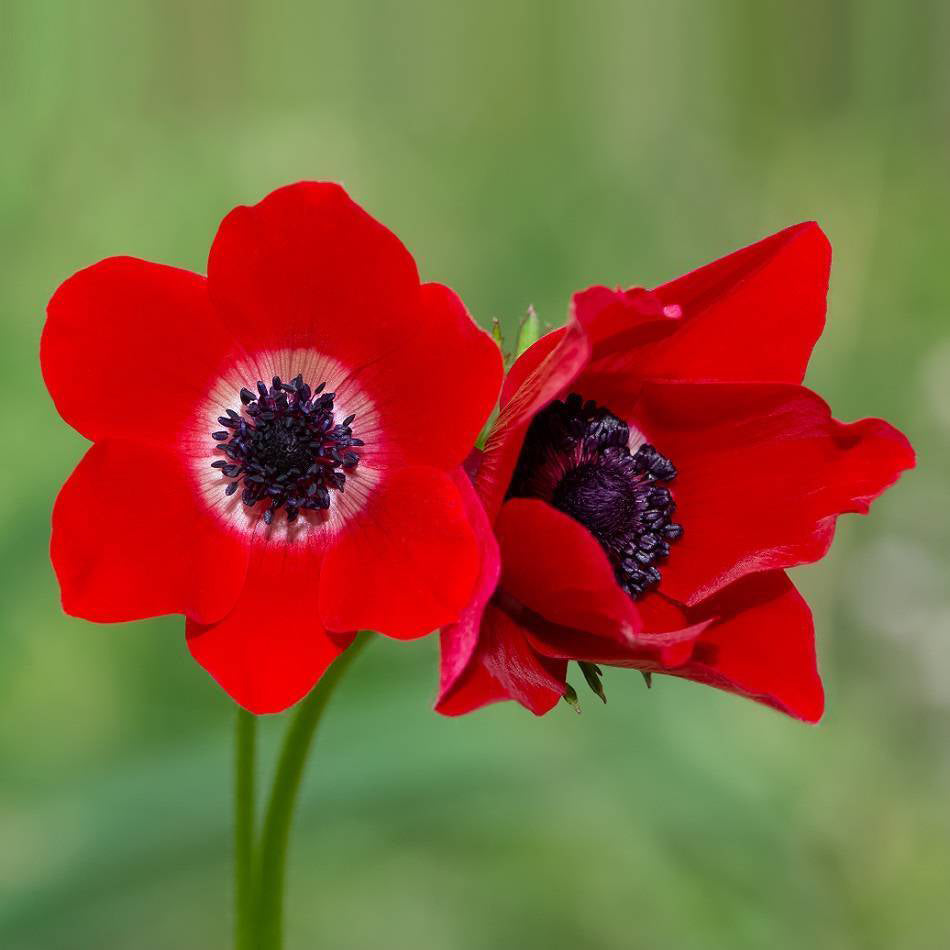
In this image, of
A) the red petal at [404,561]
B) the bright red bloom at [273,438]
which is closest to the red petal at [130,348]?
the bright red bloom at [273,438]

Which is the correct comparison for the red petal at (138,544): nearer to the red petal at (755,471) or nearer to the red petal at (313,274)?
the red petal at (313,274)

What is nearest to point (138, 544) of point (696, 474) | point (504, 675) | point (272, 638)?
point (272, 638)

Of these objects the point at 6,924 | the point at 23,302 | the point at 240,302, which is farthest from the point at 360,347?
the point at 23,302

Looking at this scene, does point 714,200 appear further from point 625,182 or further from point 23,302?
point 23,302

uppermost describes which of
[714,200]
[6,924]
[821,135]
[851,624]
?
[821,135]

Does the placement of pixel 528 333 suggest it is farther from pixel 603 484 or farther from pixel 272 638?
pixel 272 638

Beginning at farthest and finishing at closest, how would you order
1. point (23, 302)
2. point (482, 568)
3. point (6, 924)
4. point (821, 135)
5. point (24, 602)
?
point (821, 135), point (23, 302), point (24, 602), point (6, 924), point (482, 568)
